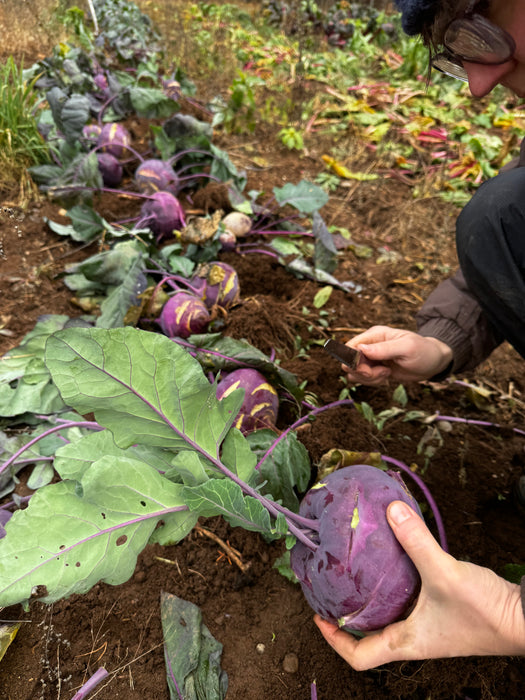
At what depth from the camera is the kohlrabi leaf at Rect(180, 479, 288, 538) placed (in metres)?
0.85

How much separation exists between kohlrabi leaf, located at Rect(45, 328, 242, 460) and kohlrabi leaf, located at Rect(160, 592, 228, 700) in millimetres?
480

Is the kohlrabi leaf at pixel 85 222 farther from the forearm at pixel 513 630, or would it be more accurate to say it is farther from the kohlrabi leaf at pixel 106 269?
the forearm at pixel 513 630

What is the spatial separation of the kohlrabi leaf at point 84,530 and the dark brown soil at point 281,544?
374 millimetres

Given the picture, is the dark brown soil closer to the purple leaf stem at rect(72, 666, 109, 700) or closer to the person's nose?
the purple leaf stem at rect(72, 666, 109, 700)

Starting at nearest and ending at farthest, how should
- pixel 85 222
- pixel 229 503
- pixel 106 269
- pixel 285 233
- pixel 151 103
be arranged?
1. pixel 229 503
2. pixel 106 269
3. pixel 85 222
4. pixel 285 233
5. pixel 151 103

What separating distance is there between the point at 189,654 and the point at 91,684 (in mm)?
230

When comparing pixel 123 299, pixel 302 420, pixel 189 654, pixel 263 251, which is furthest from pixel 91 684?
pixel 263 251

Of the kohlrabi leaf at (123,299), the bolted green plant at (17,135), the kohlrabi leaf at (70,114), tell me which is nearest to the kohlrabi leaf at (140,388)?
the kohlrabi leaf at (123,299)

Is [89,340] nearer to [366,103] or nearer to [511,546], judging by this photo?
[511,546]

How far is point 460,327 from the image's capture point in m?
1.56

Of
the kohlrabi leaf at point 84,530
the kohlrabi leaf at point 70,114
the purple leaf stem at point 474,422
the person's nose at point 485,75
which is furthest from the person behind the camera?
the kohlrabi leaf at point 70,114

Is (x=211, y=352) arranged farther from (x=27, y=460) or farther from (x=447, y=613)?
(x=447, y=613)

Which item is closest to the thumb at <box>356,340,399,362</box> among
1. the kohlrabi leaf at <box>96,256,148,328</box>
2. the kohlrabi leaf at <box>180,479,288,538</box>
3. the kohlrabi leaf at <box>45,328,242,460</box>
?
the kohlrabi leaf at <box>45,328,242,460</box>

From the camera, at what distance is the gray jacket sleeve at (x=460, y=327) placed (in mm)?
1553
